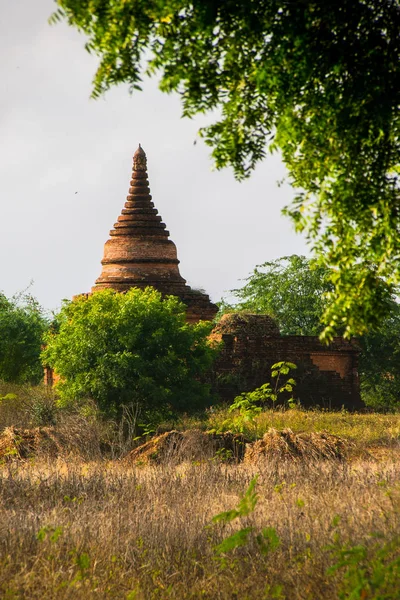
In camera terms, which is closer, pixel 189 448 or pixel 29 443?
pixel 189 448

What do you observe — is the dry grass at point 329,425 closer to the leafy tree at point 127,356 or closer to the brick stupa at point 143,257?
the leafy tree at point 127,356

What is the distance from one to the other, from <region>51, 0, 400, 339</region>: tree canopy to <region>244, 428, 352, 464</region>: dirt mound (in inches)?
240

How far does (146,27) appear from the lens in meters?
5.92

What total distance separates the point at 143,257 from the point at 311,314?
6.14m

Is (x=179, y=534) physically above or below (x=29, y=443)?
below

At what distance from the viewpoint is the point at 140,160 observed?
2914cm

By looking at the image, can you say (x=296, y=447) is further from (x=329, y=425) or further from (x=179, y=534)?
(x=179, y=534)

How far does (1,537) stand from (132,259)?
20474 millimetres

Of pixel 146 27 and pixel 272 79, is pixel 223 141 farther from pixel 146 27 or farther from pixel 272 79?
pixel 146 27

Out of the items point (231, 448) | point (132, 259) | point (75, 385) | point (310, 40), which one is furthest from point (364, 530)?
point (132, 259)

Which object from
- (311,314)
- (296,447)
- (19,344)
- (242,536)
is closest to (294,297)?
(311,314)

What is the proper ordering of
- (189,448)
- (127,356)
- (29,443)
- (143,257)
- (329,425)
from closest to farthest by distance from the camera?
(189,448), (29,443), (127,356), (329,425), (143,257)

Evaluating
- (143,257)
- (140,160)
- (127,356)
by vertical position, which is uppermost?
(140,160)

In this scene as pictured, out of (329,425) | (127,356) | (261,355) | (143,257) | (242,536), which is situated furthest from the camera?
(143,257)
